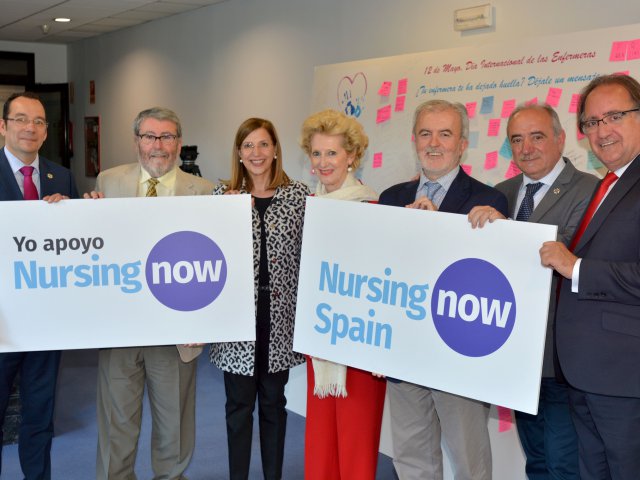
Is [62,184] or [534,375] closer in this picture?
[534,375]

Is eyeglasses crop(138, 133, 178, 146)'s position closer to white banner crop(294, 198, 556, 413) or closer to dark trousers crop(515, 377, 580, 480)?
white banner crop(294, 198, 556, 413)

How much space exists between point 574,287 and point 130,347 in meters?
1.83

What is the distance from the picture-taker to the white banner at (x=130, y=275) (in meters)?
2.76

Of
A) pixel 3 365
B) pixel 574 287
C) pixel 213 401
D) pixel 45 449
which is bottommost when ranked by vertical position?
pixel 213 401

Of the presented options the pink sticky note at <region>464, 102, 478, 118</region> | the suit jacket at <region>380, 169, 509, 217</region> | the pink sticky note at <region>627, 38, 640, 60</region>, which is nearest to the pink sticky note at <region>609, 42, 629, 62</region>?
the pink sticky note at <region>627, 38, 640, 60</region>

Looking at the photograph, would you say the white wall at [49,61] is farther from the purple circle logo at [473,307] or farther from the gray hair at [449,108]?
the purple circle logo at [473,307]

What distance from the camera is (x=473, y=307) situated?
2.35 metres

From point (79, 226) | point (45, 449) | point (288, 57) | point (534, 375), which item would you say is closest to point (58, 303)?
point (79, 226)

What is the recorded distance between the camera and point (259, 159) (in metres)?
2.87

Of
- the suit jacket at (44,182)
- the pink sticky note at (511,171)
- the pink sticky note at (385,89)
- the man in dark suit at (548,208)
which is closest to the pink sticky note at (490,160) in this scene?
the pink sticky note at (511,171)

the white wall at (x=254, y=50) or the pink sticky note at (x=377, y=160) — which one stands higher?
the white wall at (x=254, y=50)

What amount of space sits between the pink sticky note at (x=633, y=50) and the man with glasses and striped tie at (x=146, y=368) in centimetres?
221

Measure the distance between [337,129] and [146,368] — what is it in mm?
1337

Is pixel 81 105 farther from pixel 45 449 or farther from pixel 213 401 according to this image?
pixel 45 449
